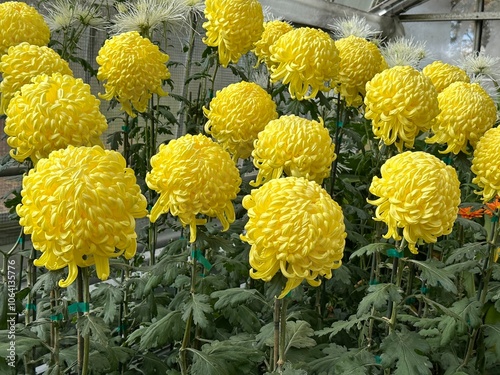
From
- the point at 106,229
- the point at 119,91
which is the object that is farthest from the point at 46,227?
the point at 119,91

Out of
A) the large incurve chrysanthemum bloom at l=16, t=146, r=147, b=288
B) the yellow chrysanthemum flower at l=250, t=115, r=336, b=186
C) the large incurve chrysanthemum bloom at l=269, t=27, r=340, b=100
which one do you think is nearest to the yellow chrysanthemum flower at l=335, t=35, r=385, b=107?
the large incurve chrysanthemum bloom at l=269, t=27, r=340, b=100

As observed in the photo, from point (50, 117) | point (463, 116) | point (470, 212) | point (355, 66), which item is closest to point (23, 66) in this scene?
point (50, 117)

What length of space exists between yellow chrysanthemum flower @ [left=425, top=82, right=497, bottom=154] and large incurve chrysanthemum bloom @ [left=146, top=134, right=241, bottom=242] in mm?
703

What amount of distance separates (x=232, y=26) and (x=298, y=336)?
0.91 metres

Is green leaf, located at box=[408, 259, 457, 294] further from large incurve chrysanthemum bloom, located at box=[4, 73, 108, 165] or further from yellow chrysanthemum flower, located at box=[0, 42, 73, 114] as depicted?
yellow chrysanthemum flower, located at box=[0, 42, 73, 114]

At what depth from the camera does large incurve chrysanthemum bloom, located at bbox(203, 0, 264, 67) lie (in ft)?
5.22

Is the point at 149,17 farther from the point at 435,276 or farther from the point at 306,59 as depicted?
the point at 435,276

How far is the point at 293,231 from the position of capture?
841 millimetres

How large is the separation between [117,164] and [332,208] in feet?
1.11

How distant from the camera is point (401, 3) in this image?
5125 millimetres

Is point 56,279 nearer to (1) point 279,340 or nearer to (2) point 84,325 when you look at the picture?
(2) point 84,325

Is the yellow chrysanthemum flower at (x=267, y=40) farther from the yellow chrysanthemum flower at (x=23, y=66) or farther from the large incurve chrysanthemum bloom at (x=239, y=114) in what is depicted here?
the yellow chrysanthemum flower at (x=23, y=66)

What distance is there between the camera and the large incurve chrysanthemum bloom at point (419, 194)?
1.03 meters

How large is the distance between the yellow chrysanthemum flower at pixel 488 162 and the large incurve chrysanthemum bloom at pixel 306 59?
428 millimetres
